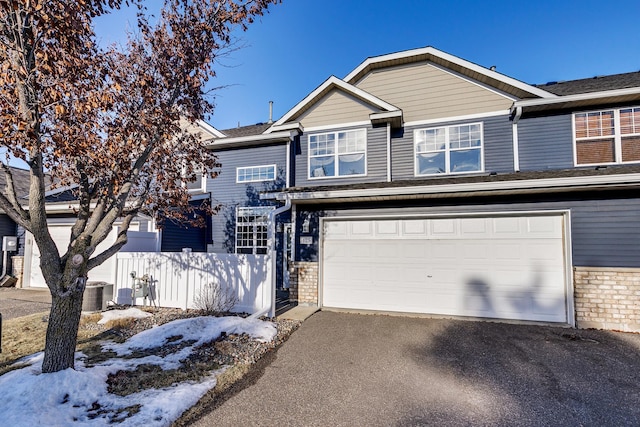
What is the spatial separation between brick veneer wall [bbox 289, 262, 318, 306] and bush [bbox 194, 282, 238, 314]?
1.76m

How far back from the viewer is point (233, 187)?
11766mm

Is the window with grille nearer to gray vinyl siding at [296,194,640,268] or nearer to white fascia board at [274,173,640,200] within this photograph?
white fascia board at [274,173,640,200]

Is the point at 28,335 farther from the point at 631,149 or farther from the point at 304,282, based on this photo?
the point at 631,149

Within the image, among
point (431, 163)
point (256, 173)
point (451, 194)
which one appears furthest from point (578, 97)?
point (256, 173)

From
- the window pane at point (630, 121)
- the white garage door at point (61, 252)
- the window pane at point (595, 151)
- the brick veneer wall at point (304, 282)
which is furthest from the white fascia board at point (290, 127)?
the window pane at point (630, 121)

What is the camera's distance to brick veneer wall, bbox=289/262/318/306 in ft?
27.3

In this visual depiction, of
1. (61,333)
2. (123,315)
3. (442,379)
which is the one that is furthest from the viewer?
(123,315)

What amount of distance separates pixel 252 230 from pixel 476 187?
755 centimetres

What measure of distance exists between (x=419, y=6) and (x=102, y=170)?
36.5 ft

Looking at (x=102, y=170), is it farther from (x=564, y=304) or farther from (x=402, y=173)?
(x=564, y=304)

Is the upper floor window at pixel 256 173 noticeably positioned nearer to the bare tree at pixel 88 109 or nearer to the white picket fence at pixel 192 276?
the white picket fence at pixel 192 276

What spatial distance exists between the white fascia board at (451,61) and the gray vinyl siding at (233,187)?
12.3 feet

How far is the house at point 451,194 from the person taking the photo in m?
6.62

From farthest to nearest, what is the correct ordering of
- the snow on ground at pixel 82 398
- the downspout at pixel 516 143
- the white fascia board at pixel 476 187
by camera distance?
the downspout at pixel 516 143
the white fascia board at pixel 476 187
the snow on ground at pixel 82 398
